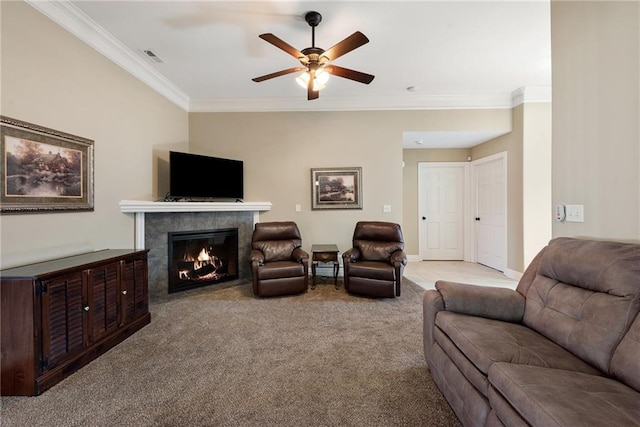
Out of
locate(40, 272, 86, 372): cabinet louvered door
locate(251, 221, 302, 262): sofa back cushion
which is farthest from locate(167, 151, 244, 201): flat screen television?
locate(40, 272, 86, 372): cabinet louvered door

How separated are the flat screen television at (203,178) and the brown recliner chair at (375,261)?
6.71 feet

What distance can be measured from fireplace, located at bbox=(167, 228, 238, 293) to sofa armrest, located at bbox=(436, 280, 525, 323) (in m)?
3.31

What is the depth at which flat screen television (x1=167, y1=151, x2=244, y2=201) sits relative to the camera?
3.59 meters

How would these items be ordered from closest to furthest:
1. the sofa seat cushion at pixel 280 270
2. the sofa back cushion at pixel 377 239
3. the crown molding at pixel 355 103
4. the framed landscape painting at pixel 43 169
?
the framed landscape painting at pixel 43 169 → the sofa seat cushion at pixel 280 270 → the sofa back cushion at pixel 377 239 → the crown molding at pixel 355 103

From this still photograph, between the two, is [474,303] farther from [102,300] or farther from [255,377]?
[102,300]

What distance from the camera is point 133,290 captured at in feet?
8.54

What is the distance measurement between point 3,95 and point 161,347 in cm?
226

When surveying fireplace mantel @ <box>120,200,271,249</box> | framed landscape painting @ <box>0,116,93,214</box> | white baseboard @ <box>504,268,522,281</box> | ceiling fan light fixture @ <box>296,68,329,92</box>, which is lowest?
white baseboard @ <box>504,268,522,281</box>

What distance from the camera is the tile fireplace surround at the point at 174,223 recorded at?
331cm

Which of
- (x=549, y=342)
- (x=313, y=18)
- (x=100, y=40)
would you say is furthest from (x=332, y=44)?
(x=549, y=342)

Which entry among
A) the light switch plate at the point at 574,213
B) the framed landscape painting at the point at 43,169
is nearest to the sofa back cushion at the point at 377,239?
the light switch plate at the point at 574,213

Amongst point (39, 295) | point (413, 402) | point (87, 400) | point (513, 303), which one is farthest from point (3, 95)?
point (513, 303)

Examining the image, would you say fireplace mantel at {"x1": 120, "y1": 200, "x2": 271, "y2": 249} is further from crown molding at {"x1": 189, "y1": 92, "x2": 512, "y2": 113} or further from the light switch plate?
the light switch plate

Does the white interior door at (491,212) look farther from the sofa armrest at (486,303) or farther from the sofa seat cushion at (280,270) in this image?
the sofa seat cushion at (280,270)
